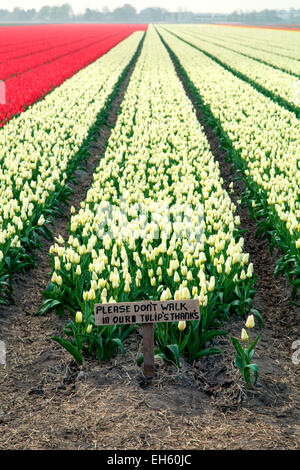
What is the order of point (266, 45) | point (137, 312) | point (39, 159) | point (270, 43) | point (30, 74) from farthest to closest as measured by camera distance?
point (270, 43) < point (266, 45) < point (30, 74) < point (39, 159) < point (137, 312)

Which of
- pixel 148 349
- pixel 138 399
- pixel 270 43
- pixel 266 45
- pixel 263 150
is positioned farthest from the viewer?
pixel 270 43

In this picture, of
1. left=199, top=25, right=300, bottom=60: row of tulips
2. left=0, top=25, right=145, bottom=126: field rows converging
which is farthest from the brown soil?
left=199, top=25, right=300, bottom=60: row of tulips

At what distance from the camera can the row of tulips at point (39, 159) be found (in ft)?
21.9

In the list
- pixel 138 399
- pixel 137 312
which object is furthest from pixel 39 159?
pixel 138 399

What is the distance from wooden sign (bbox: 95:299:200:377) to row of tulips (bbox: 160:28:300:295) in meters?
2.24

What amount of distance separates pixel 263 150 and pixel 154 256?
5684 millimetres

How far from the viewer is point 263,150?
408 inches

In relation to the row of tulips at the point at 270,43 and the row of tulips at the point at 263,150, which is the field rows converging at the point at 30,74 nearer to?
the row of tulips at the point at 263,150

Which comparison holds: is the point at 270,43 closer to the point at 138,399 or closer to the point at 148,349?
the point at 148,349

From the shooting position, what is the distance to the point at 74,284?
559 cm

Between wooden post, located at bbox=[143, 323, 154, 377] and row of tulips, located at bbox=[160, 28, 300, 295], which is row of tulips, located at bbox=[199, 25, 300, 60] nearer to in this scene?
row of tulips, located at bbox=[160, 28, 300, 295]

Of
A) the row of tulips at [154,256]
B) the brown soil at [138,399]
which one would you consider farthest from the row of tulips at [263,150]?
the brown soil at [138,399]

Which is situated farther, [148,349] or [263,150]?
[263,150]
